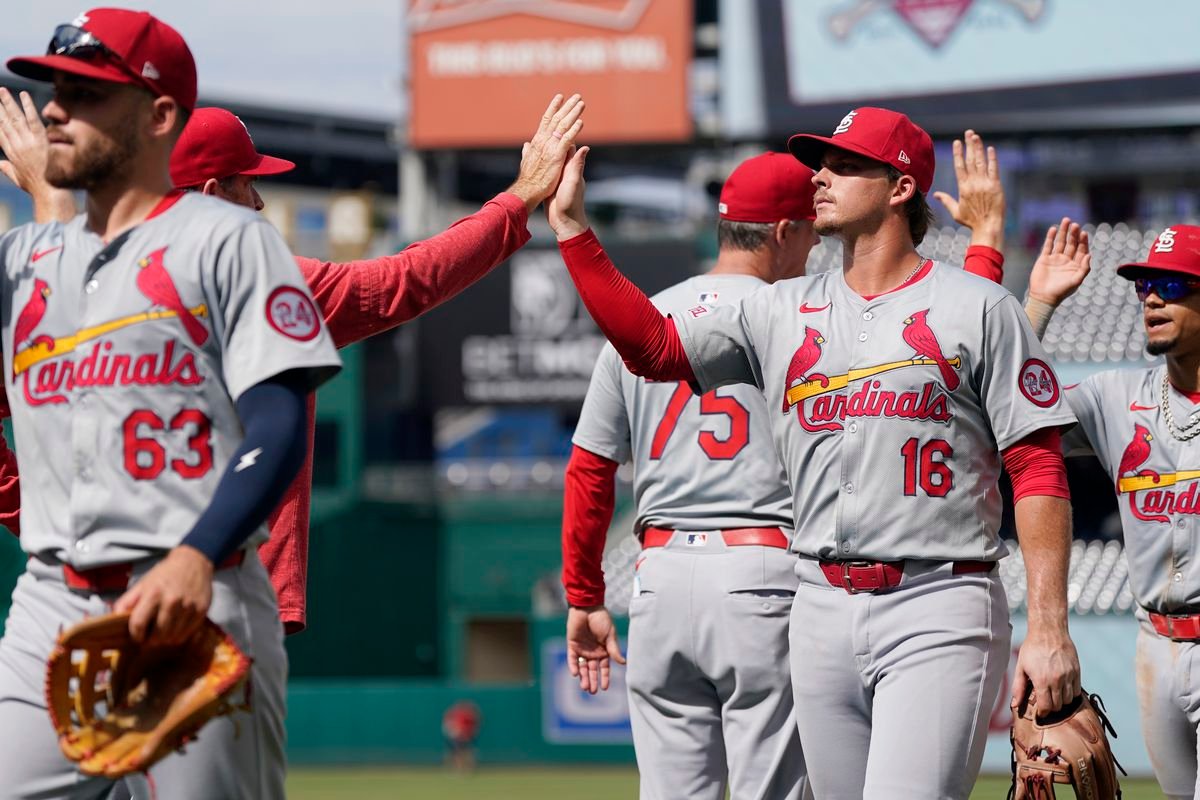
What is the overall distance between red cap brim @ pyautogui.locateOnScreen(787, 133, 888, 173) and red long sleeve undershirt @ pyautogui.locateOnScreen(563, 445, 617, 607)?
51.8 inches

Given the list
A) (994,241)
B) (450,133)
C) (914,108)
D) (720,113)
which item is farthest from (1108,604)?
(994,241)

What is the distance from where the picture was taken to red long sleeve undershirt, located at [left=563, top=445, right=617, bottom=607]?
5.31m

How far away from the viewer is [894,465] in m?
3.99

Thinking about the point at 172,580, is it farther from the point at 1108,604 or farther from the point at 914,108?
the point at 914,108

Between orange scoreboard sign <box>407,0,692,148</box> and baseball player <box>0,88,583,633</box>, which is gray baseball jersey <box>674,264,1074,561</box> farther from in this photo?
orange scoreboard sign <box>407,0,692,148</box>

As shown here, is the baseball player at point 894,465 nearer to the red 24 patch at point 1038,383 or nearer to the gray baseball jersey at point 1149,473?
the red 24 patch at point 1038,383

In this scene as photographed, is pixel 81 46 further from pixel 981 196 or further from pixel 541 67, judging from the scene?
pixel 541 67

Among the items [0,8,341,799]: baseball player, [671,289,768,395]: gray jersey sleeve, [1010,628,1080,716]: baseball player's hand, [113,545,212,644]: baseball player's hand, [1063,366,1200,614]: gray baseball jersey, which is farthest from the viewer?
[1063,366,1200,614]: gray baseball jersey

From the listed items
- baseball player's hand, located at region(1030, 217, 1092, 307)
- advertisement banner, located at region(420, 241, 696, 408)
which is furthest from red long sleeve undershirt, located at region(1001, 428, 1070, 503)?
advertisement banner, located at region(420, 241, 696, 408)

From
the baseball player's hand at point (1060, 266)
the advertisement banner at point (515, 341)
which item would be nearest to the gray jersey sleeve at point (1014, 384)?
the baseball player's hand at point (1060, 266)

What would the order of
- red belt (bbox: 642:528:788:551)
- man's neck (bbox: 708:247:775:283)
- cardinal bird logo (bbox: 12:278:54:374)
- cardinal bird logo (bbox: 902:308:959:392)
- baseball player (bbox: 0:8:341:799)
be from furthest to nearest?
man's neck (bbox: 708:247:775:283) < red belt (bbox: 642:528:788:551) < cardinal bird logo (bbox: 902:308:959:392) < cardinal bird logo (bbox: 12:278:54:374) < baseball player (bbox: 0:8:341:799)

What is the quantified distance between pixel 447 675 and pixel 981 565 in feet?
68.7

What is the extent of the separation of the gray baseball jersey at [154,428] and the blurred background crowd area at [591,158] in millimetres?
18188

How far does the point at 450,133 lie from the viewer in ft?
80.8
